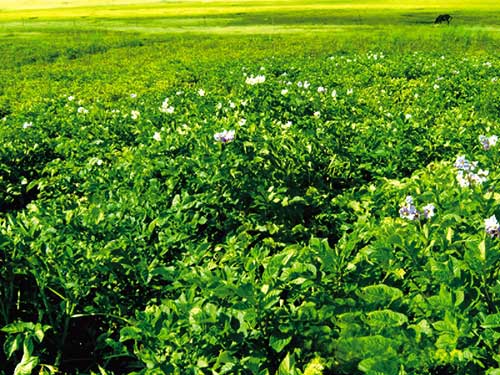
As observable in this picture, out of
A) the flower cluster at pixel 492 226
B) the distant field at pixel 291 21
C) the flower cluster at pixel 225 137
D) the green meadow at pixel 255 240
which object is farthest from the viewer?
the distant field at pixel 291 21

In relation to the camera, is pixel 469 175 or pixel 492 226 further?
pixel 469 175

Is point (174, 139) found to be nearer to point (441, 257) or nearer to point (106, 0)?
point (441, 257)

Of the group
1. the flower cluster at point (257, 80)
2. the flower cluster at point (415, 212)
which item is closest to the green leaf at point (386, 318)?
Result: the flower cluster at point (415, 212)

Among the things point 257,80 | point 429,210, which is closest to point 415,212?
point 429,210

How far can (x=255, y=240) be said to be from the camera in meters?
3.61

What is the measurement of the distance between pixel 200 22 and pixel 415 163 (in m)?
39.6

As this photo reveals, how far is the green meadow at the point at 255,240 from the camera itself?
1805 millimetres

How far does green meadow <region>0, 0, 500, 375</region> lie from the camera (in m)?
1.80

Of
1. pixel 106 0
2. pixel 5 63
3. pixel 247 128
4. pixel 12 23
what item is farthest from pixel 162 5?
pixel 247 128


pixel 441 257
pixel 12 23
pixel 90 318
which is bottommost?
pixel 90 318

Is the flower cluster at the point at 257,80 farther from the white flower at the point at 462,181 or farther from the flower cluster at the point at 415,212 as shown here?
the flower cluster at the point at 415,212

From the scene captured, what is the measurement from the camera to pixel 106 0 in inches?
2876

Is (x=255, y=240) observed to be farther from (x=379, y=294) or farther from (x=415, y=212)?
(x=379, y=294)

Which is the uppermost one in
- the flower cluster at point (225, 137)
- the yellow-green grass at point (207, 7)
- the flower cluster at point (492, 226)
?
the yellow-green grass at point (207, 7)
